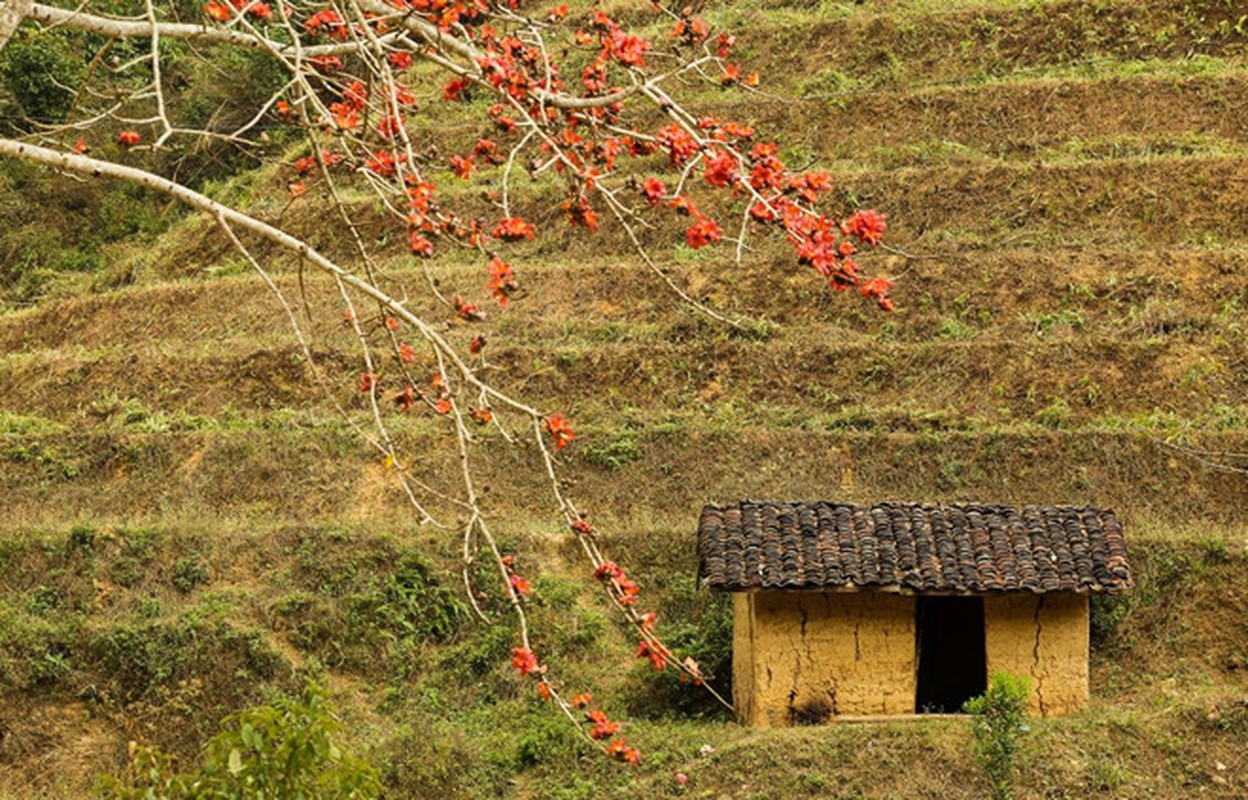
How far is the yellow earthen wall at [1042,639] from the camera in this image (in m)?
14.6

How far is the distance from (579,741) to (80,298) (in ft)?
41.1

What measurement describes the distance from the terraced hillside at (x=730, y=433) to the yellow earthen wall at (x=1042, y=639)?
0.65 meters

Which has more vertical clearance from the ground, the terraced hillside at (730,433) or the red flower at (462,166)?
the red flower at (462,166)

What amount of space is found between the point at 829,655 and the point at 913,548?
3.69ft

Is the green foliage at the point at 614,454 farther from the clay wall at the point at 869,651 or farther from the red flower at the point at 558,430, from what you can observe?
the red flower at the point at 558,430

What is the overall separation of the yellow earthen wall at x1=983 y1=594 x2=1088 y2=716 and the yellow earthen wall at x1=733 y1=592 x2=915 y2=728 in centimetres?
75

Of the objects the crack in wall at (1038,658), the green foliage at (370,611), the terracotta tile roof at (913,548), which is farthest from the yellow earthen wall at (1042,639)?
the green foliage at (370,611)

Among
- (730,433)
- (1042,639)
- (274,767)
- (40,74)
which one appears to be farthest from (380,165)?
(40,74)

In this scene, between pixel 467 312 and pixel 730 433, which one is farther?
pixel 730 433

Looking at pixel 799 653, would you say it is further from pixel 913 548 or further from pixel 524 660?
pixel 524 660

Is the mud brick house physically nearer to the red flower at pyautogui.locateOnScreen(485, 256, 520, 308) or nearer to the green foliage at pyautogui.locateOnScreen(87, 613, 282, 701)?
the green foliage at pyautogui.locateOnScreen(87, 613, 282, 701)

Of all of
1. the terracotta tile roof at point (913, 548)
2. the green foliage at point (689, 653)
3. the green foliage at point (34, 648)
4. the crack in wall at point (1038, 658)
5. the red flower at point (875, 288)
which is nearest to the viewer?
the red flower at point (875, 288)

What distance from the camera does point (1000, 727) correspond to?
12508 mm

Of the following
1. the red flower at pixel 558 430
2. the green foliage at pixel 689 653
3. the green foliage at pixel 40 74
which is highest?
the red flower at pixel 558 430
